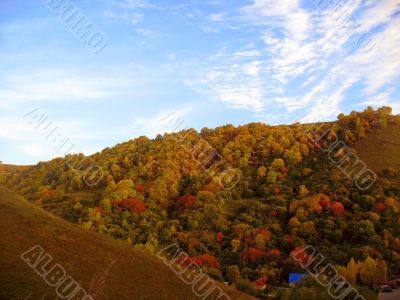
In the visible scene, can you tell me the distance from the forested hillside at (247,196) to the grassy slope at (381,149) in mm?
1062

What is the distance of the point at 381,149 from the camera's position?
128m

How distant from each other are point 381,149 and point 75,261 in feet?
396

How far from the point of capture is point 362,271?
64.2 m

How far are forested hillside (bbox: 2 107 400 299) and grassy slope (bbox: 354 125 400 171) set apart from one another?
106cm

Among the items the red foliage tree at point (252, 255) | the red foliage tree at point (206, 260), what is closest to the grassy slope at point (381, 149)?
the red foliage tree at point (252, 255)

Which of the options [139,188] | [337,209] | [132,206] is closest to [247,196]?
[337,209]

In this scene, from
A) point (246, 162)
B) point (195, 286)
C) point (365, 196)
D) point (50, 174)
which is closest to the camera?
point (195, 286)

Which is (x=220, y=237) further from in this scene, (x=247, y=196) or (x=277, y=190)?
(x=277, y=190)

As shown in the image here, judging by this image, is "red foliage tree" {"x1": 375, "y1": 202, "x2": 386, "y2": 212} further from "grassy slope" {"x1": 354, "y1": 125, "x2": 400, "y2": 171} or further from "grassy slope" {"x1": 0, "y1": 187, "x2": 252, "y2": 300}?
"grassy slope" {"x1": 0, "y1": 187, "x2": 252, "y2": 300}

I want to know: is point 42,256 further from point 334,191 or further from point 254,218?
point 334,191

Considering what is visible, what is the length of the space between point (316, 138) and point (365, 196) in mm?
51175

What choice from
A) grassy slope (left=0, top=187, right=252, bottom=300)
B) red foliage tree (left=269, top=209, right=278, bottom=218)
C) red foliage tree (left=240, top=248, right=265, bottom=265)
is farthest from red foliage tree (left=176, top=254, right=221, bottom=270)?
grassy slope (left=0, top=187, right=252, bottom=300)

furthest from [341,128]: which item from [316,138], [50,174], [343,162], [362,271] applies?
[50,174]

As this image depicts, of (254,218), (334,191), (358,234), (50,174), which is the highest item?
(50,174)
